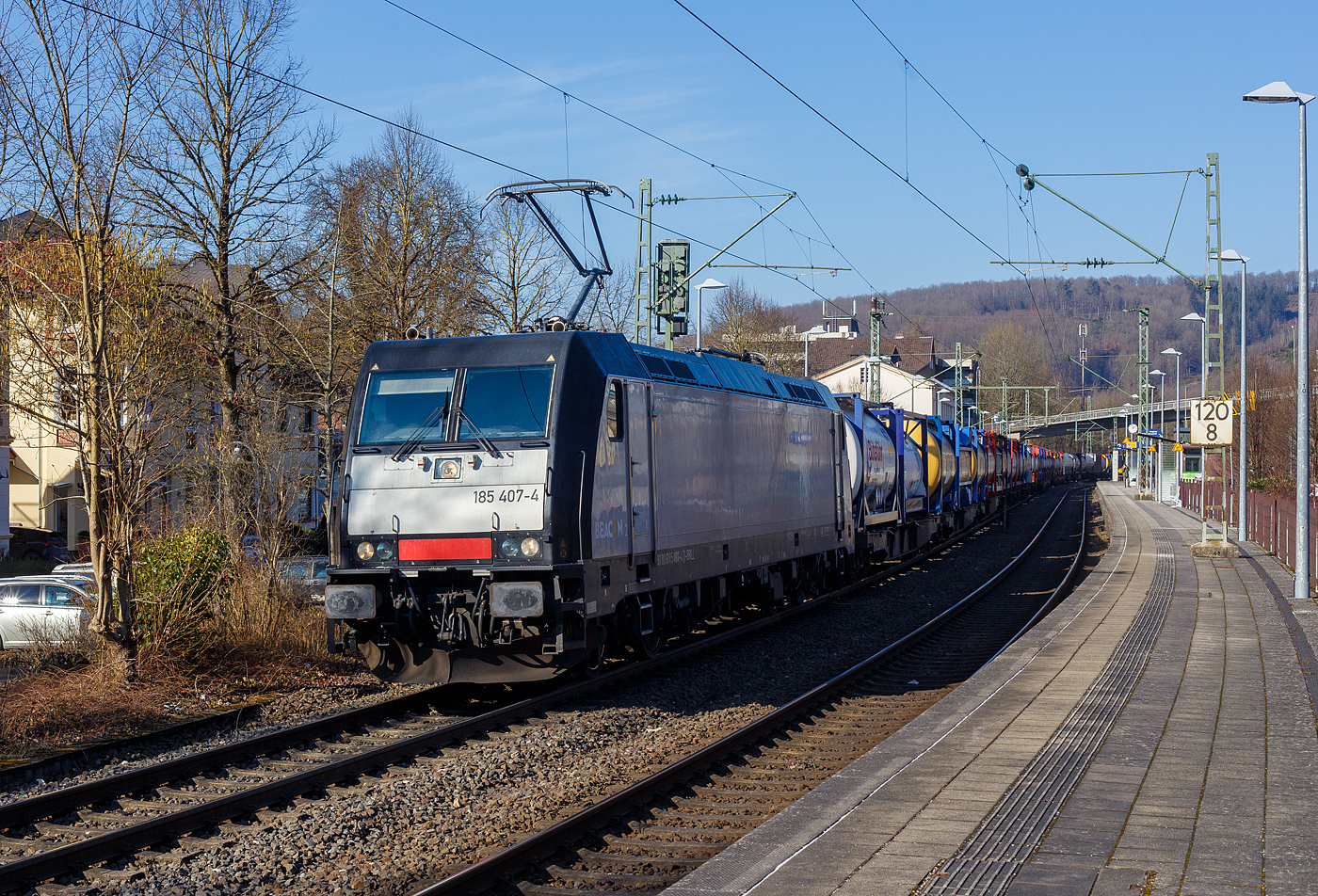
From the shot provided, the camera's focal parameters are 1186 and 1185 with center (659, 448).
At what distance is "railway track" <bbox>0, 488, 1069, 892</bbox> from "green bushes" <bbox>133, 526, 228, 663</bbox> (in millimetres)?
2638

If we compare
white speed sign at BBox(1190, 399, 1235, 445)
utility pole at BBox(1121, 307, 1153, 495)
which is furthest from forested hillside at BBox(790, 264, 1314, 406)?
white speed sign at BBox(1190, 399, 1235, 445)

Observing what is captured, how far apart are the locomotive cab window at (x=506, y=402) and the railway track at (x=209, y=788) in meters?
2.52

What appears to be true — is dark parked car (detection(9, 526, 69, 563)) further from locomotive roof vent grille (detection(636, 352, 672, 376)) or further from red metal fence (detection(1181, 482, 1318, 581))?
red metal fence (detection(1181, 482, 1318, 581))

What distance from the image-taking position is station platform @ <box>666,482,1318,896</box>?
224 inches

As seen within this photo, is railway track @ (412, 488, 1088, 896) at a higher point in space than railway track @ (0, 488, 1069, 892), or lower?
lower

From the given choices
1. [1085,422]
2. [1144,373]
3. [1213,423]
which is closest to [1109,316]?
[1085,422]

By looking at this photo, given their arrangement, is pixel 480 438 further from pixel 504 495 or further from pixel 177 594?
pixel 177 594

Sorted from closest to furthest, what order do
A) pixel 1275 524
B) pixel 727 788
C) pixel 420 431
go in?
1. pixel 727 788
2. pixel 420 431
3. pixel 1275 524

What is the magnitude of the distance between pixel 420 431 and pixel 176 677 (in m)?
3.51

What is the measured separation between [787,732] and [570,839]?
3.78 meters

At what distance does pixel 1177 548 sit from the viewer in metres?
29.4

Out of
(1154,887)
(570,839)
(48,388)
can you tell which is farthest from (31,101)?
(1154,887)

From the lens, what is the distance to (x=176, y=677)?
11688 mm

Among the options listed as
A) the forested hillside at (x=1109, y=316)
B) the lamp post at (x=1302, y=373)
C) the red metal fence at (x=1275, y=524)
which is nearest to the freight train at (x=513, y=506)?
the lamp post at (x=1302, y=373)
